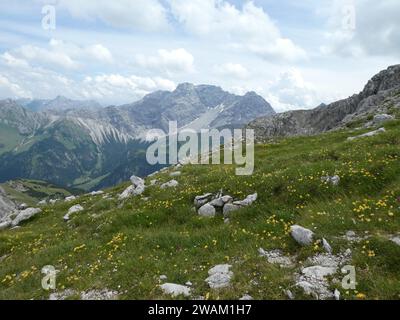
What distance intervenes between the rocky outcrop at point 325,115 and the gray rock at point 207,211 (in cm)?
5559

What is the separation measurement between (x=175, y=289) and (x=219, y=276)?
1.64 meters

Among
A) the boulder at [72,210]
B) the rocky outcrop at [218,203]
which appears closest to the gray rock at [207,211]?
the rocky outcrop at [218,203]

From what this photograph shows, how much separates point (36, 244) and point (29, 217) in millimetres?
10017

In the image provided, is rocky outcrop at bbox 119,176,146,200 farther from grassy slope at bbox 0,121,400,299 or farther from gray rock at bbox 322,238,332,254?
gray rock at bbox 322,238,332,254

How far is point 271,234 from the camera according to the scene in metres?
16.3

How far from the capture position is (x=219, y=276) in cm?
1341

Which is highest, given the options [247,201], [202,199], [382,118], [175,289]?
[382,118]

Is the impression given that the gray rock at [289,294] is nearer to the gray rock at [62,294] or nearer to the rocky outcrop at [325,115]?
the gray rock at [62,294]

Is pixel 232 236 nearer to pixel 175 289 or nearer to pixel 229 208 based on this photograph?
pixel 229 208

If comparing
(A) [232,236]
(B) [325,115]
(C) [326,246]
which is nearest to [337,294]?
(C) [326,246]

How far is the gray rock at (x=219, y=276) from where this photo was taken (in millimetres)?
12918

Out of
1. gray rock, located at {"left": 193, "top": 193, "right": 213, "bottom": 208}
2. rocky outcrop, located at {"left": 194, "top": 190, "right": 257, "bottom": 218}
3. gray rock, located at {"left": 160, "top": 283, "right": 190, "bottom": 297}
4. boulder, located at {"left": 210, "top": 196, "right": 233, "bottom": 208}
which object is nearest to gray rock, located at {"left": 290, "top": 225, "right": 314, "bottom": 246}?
rocky outcrop, located at {"left": 194, "top": 190, "right": 257, "bottom": 218}
